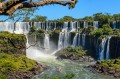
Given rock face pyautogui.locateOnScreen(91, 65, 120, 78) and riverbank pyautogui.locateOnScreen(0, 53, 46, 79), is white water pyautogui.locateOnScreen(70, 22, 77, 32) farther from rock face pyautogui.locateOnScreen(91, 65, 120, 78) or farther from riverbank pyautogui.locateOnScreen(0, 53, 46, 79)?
riverbank pyautogui.locateOnScreen(0, 53, 46, 79)

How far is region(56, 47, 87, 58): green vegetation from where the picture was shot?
210 ft

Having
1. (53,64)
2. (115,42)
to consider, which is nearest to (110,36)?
(115,42)

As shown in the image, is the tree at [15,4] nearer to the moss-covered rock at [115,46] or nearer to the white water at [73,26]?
the moss-covered rock at [115,46]

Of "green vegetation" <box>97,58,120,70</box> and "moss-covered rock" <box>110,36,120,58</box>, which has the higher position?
"moss-covered rock" <box>110,36,120,58</box>

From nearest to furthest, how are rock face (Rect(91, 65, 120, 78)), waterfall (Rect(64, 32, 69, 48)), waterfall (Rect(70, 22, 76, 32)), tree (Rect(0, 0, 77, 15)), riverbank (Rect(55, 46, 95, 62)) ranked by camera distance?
tree (Rect(0, 0, 77, 15))
rock face (Rect(91, 65, 120, 78))
riverbank (Rect(55, 46, 95, 62))
waterfall (Rect(64, 32, 69, 48))
waterfall (Rect(70, 22, 76, 32))

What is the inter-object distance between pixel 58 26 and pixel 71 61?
21.2 meters

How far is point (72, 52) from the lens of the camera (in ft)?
215

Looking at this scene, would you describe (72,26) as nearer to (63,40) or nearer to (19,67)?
(63,40)

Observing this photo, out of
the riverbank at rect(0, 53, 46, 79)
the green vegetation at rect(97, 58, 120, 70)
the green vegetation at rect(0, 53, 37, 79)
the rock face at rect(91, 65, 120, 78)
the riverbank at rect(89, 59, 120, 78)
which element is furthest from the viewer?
the green vegetation at rect(97, 58, 120, 70)

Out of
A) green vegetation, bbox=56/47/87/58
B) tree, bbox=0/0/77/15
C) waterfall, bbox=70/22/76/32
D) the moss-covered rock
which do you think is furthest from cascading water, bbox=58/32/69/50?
tree, bbox=0/0/77/15

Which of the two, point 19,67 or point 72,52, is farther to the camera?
point 72,52

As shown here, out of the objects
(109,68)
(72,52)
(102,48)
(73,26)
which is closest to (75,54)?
(72,52)

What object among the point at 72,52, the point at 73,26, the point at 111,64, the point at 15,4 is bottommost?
the point at 111,64

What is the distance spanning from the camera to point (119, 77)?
4672 centimetres
